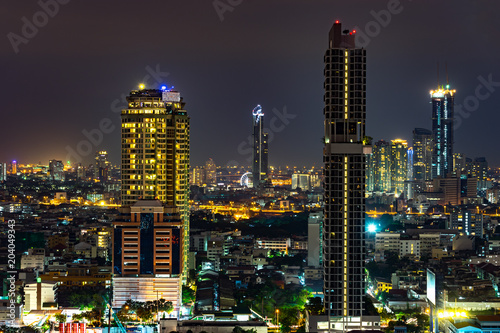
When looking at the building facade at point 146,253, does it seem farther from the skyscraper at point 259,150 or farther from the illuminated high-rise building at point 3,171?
the skyscraper at point 259,150

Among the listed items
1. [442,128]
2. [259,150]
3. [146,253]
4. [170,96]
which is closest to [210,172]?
[259,150]

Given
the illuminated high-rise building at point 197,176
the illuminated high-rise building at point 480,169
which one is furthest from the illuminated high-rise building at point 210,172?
the illuminated high-rise building at point 480,169

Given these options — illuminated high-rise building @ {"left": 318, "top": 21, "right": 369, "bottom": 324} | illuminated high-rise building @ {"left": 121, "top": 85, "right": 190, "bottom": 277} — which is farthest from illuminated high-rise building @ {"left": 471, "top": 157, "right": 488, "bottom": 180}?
illuminated high-rise building @ {"left": 318, "top": 21, "right": 369, "bottom": 324}

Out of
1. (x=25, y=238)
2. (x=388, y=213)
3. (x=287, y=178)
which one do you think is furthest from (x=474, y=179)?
(x=25, y=238)

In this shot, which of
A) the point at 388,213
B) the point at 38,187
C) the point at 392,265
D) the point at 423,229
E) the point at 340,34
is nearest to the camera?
the point at 340,34

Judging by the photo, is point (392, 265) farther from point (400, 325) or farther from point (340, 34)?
point (340, 34)

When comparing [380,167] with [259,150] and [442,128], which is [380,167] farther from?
[259,150]
